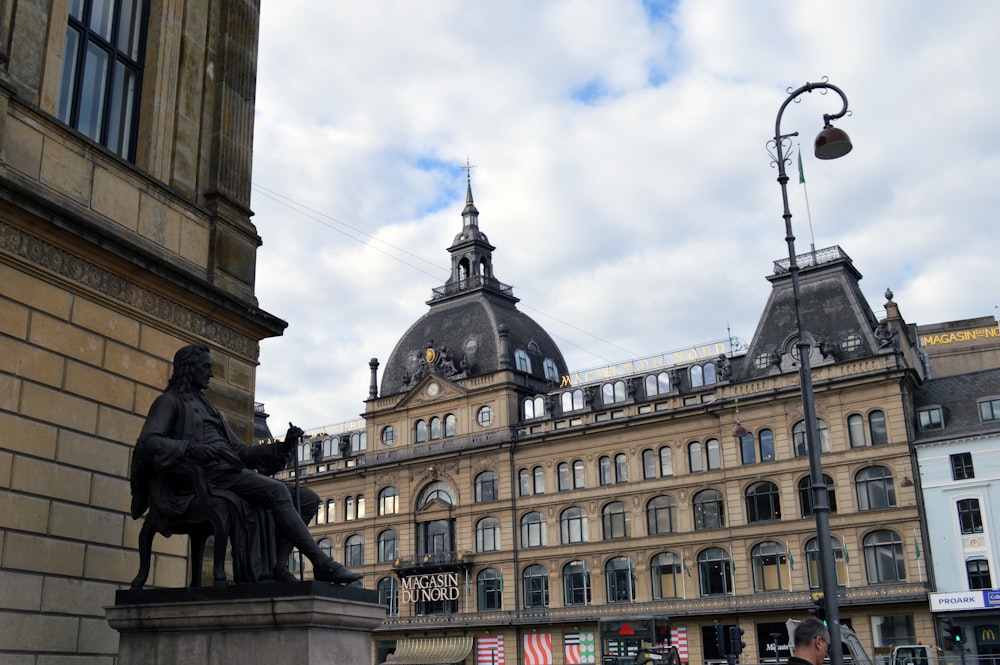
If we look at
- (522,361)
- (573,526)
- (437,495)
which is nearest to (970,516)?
(573,526)

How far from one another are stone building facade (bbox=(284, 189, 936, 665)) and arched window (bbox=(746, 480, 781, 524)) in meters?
0.12

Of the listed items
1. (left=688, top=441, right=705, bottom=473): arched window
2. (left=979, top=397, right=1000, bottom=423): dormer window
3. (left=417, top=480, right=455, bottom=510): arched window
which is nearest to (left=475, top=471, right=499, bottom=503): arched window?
(left=417, top=480, right=455, bottom=510): arched window

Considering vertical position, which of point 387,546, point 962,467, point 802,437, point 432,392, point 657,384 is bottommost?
point 387,546

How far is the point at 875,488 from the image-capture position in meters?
52.6

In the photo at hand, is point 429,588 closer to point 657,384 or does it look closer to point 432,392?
point 432,392

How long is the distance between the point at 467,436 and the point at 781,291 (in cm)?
2249

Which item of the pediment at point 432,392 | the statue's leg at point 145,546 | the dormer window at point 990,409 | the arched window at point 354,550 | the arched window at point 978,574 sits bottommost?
the statue's leg at point 145,546

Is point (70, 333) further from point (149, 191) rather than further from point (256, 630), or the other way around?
point (256, 630)

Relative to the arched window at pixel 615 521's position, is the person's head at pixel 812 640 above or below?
below

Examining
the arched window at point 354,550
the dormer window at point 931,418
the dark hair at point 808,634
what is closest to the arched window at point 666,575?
the dormer window at point 931,418

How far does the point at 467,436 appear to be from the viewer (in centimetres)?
6806

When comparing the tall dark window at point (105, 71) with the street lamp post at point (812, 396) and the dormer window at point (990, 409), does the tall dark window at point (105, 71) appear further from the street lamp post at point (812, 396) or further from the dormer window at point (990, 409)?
the dormer window at point (990, 409)

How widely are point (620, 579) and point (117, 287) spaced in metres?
50.6

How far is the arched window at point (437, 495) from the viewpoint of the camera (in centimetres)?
6781
